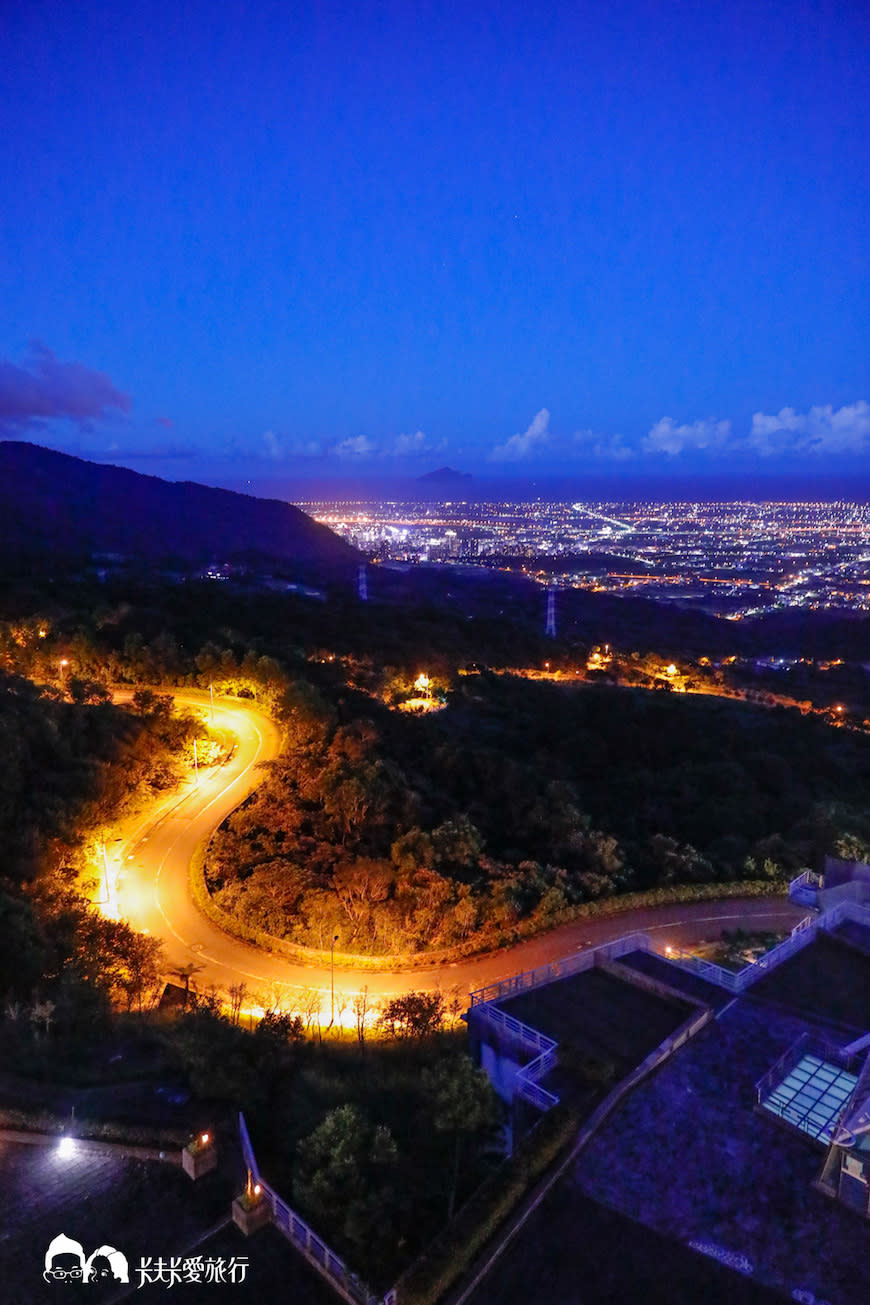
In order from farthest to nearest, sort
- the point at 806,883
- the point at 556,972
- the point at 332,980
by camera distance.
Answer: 1. the point at 806,883
2. the point at 332,980
3. the point at 556,972

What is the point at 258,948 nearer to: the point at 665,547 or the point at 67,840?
the point at 67,840

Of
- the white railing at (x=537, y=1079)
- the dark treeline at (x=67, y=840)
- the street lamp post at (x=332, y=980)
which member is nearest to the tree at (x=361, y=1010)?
the street lamp post at (x=332, y=980)

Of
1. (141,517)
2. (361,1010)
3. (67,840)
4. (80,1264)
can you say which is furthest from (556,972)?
(141,517)

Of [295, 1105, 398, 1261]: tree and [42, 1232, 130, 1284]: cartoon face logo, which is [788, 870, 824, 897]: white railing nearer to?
[295, 1105, 398, 1261]: tree

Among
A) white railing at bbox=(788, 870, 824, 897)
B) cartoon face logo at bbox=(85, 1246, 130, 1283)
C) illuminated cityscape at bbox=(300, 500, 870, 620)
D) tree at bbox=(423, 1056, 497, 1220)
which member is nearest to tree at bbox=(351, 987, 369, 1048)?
tree at bbox=(423, 1056, 497, 1220)

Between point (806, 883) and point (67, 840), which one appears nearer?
point (806, 883)
